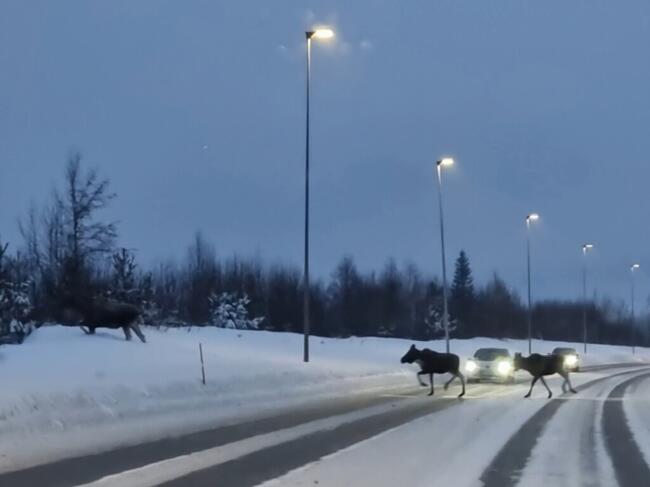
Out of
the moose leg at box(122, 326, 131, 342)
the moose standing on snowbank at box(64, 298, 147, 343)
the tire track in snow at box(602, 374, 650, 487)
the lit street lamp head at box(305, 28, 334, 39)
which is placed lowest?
the tire track in snow at box(602, 374, 650, 487)

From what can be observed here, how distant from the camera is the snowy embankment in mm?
17109

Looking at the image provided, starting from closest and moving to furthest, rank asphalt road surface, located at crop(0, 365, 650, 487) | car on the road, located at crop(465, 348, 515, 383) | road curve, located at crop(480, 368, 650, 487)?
asphalt road surface, located at crop(0, 365, 650, 487) < road curve, located at crop(480, 368, 650, 487) < car on the road, located at crop(465, 348, 515, 383)

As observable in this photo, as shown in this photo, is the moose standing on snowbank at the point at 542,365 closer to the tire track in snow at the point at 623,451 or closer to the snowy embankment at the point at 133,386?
the snowy embankment at the point at 133,386

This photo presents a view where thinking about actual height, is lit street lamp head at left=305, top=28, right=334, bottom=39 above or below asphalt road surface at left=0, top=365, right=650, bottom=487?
above

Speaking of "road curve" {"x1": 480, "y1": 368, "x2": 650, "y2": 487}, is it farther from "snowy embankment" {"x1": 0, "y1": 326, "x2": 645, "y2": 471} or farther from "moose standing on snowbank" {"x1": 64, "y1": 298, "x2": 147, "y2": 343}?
"moose standing on snowbank" {"x1": 64, "y1": 298, "x2": 147, "y2": 343}

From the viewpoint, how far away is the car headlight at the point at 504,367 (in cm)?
4262

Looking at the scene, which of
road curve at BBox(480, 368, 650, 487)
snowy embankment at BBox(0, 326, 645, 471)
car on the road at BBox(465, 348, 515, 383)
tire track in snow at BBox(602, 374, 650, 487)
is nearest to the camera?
road curve at BBox(480, 368, 650, 487)

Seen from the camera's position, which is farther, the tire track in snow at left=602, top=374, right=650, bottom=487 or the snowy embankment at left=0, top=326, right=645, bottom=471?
the snowy embankment at left=0, top=326, right=645, bottom=471

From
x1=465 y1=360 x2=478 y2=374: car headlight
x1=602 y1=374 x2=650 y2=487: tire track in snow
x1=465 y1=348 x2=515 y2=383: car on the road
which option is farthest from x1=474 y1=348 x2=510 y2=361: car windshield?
x1=602 y1=374 x2=650 y2=487: tire track in snow

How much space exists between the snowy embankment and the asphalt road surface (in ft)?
3.10

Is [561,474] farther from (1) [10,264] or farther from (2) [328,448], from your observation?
(1) [10,264]

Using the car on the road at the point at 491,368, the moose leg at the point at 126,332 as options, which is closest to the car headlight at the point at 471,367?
the car on the road at the point at 491,368

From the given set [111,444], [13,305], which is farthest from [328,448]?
[13,305]

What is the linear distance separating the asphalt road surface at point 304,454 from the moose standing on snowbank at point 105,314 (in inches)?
419
